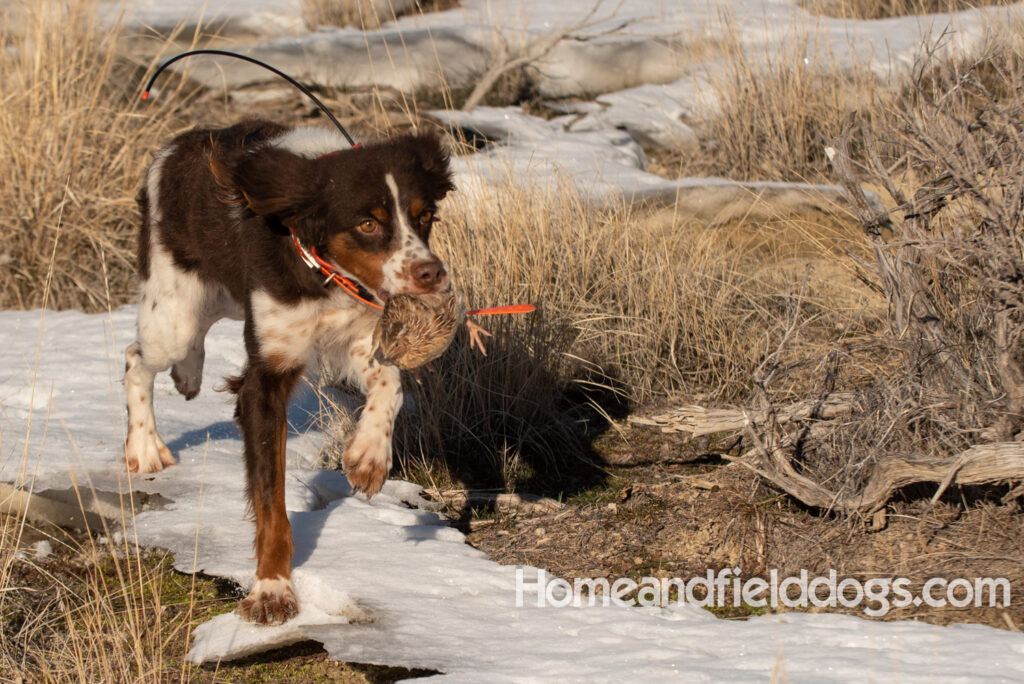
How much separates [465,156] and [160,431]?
201 cm

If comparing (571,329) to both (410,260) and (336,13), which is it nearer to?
(410,260)

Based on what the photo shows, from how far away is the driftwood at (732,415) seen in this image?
333 centimetres

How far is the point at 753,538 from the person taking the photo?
10.6ft

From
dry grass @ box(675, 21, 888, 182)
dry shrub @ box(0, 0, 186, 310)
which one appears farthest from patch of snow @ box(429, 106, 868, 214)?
dry shrub @ box(0, 0, 186, 310)

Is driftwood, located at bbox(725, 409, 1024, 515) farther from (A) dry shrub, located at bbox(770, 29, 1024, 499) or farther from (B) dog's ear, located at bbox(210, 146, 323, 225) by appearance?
(B) dog's ear, located at bbox(210, 146, 323, 225)

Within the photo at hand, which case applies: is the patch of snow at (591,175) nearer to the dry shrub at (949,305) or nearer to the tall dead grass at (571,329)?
the tall dead grass at (571,329)

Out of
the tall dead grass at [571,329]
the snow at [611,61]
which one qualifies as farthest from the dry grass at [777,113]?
the tall dead grass at [571,329]

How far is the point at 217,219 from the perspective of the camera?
348 centimetres

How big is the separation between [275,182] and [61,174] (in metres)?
3.51

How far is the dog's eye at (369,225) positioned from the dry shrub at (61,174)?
3.33m

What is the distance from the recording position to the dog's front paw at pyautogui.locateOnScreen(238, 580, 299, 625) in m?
2.89

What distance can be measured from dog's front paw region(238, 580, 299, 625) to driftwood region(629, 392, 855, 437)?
1155mm

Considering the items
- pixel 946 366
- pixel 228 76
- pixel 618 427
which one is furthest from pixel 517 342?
pixel 228 76

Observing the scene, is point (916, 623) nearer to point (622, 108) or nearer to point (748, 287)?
point (748, 287)
